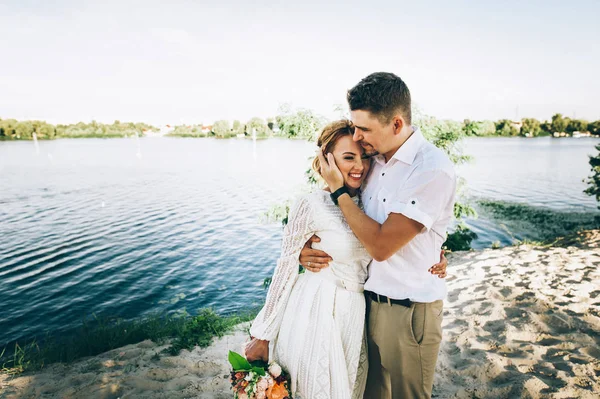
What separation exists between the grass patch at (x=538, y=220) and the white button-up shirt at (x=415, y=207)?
14.0 metres

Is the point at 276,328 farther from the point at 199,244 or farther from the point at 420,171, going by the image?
the point at 199,244

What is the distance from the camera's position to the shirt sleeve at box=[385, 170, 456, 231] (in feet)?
6.28

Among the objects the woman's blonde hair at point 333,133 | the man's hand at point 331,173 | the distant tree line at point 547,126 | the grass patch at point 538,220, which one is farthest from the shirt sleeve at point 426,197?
the distant tree line at point 547,126

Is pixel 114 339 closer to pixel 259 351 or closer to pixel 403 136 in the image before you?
pixel 259 351

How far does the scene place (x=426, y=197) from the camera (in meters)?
1.93

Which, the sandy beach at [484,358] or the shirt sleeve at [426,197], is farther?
the sandy beach at [484,358]

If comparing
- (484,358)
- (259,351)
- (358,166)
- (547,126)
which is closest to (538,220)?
(484,358)

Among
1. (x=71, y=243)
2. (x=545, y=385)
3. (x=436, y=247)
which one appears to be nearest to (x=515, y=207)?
(x=545, y=385)

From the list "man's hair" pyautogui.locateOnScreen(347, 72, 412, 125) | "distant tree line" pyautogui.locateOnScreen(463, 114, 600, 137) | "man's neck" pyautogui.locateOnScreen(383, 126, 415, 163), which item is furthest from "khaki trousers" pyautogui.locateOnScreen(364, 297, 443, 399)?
"distant tree line" pyautogui.locateOnScreen(463, 114, 600, 137)

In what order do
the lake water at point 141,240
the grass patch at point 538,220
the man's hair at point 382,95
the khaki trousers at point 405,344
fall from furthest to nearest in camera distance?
the grass patch at point 538,220, the lake water at point 141,240, the khaki trousers at point 405,344, the man's hair at point 382,95

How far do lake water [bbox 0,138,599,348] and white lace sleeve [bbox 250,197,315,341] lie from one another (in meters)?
5.37

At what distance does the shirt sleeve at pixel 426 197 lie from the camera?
75.3 inches

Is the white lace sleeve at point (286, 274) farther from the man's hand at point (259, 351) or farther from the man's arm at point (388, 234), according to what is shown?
the man's arm at point (388, 234)

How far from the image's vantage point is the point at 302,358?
2.19 meters
